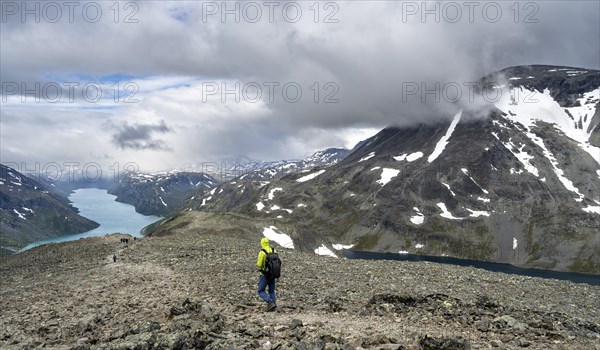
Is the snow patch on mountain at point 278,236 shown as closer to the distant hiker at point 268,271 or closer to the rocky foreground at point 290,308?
the rocky foreground at point 290,308

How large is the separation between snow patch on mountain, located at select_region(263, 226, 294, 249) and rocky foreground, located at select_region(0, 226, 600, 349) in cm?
6609

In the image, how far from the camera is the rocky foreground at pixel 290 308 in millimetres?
13938

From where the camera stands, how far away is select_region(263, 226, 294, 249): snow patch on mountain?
102938 mm

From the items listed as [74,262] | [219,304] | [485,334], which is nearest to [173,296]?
[219,304]

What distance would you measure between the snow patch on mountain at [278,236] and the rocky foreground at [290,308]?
6609cm

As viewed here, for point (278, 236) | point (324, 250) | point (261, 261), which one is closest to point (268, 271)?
point (261, 261)

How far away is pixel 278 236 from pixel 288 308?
287 ft

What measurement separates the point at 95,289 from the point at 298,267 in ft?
44.9

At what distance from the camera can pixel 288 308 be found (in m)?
18.8

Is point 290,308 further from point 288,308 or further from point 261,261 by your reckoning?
point 261,261

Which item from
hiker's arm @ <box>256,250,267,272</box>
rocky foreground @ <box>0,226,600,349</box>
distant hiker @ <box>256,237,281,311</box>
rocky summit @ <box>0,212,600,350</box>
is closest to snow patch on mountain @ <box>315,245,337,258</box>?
rocky summit @ <box>0,212,600,350</box>

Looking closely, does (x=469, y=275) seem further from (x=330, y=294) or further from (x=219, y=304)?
(x=219, y=304)

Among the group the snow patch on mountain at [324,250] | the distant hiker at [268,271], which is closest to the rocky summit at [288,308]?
the distant hiker at [268,271]

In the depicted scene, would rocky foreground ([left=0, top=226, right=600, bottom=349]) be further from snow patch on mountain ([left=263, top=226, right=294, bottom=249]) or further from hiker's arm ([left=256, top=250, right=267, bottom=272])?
snow patch on mountain ([left=263, top=226, right=294, bottom=249])
